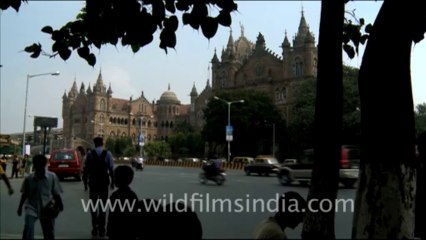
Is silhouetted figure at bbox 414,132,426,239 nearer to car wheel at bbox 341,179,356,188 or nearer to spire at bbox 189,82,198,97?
car wheel at bbox 341,179,356,188

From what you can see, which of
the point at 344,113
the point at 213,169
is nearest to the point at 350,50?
the point at 213,169

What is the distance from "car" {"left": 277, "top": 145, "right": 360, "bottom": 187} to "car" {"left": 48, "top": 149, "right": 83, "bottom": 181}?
8.88 m

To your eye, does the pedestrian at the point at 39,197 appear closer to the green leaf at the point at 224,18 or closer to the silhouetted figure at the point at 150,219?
the silhouetted figure at the point at 150,219

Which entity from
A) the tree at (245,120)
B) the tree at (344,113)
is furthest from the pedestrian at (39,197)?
the tree at (245,120)

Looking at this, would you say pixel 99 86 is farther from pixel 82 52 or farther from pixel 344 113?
pixel 82 52

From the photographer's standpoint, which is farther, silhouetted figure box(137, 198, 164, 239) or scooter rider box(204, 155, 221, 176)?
scooter rider box(204, 155, 221, 176)

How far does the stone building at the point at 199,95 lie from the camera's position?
7406 centimetres

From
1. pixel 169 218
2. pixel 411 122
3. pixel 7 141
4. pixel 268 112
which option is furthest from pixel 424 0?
pixel 268 112

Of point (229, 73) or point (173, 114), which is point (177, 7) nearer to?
point (229, 73)

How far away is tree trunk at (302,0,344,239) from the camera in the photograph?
4.00 meters

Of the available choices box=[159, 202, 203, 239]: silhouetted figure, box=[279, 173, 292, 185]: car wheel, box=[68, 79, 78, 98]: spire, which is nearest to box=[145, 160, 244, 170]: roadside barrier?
box=[279, 173, 292, 185]: car wheel

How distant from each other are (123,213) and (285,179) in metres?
18.0

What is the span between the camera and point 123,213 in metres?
3.59

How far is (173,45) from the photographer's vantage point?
12.3 feet
